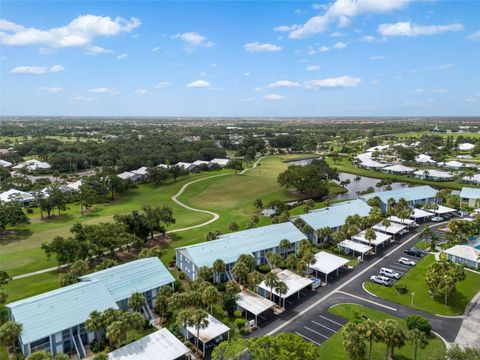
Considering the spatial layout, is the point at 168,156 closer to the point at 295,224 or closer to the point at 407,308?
the point at 295,224

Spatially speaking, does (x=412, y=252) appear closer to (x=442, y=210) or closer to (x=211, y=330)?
(x=442, y=210)

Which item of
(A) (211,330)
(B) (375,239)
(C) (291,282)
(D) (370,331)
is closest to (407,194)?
→ (B) (375,239)

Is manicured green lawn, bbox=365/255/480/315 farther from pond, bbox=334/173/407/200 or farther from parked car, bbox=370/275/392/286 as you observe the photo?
pond, bbox=334/173/407/200

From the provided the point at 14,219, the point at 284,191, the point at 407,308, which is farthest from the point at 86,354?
the point at 284,191

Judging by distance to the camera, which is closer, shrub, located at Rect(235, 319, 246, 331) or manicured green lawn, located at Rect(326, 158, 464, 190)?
shrub, located at Rect(235, 319, 246, 331)

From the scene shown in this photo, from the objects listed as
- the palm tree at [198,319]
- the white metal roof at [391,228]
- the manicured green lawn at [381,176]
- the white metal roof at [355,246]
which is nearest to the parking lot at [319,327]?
the palm tree at [198,319]

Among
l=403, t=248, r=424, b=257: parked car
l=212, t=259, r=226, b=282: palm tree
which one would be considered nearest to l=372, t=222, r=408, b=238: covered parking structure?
l=403, t=248, r=424, b=257: parked car
